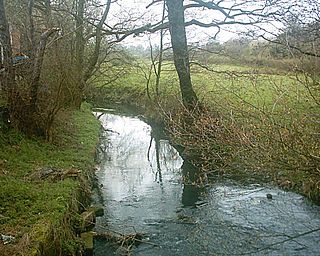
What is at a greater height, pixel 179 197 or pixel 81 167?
pixel 81 167

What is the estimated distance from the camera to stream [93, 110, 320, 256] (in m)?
8.57

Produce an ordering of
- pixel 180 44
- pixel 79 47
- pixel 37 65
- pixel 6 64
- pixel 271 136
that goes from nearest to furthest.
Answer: pixel 271 136 → pixel 6 64 → pixel 37 65 → pixel 180 44 → pixel 79 47

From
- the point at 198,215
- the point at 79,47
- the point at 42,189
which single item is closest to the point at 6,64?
the point at 42,189

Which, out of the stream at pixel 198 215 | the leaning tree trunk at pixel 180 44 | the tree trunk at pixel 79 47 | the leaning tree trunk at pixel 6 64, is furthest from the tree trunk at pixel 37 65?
the tree trunk at pixel 79 47

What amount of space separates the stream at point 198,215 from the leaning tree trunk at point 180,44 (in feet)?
14.9

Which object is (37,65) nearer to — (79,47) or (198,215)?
(198,215)

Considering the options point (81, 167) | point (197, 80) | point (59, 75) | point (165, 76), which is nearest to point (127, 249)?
point (81, 167)

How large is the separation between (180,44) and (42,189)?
11465mm

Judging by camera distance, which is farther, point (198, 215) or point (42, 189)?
point (198, 215)

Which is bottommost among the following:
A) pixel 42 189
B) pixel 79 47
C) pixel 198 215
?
pixel 198 215

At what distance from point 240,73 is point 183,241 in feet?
35.8

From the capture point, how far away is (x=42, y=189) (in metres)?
9.12

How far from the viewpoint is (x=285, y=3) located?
16.1 m

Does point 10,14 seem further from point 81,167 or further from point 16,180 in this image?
point 16,180
